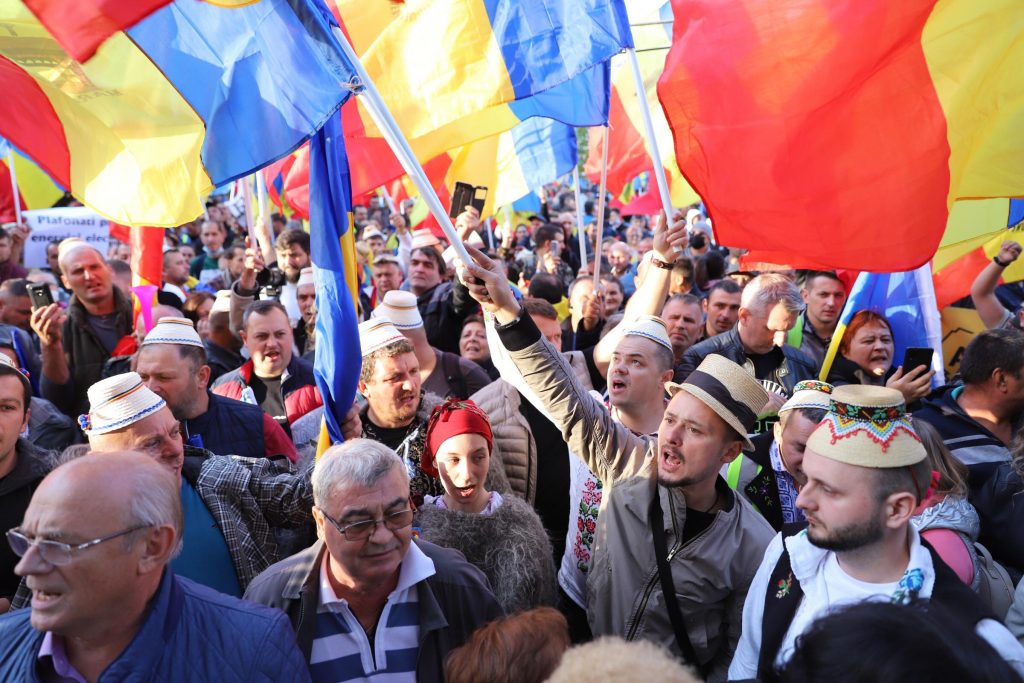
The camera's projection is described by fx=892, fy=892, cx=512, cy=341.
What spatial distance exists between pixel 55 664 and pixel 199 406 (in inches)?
75.1

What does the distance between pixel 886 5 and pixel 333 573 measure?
10.1 ft

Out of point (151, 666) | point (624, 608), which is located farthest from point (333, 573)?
point (624, 608)

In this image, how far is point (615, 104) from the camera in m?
8.98

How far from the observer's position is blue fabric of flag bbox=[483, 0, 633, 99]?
3830mm

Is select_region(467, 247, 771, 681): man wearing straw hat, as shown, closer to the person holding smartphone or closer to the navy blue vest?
the navy blue vest

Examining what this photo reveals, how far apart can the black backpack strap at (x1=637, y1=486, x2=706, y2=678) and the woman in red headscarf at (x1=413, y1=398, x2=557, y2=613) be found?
0.48 meters

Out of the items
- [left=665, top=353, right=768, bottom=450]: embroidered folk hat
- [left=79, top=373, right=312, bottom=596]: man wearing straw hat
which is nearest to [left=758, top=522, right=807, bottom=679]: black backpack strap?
[left=665, top=353, right=768, bottom=450]: embroidered folk hat

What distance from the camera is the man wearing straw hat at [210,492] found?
295 centimetres

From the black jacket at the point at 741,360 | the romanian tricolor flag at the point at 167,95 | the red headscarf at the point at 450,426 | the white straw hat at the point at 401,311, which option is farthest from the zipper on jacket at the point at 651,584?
the black jacket at the point at 741,360

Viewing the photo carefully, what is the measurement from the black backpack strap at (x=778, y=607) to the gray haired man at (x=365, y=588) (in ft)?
2.64

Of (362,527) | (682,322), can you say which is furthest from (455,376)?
(362,527)

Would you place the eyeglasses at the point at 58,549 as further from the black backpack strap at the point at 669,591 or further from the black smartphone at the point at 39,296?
the black smartphone at the point at 39,296

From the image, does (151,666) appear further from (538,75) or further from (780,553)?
(538,75)

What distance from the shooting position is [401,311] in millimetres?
4938
